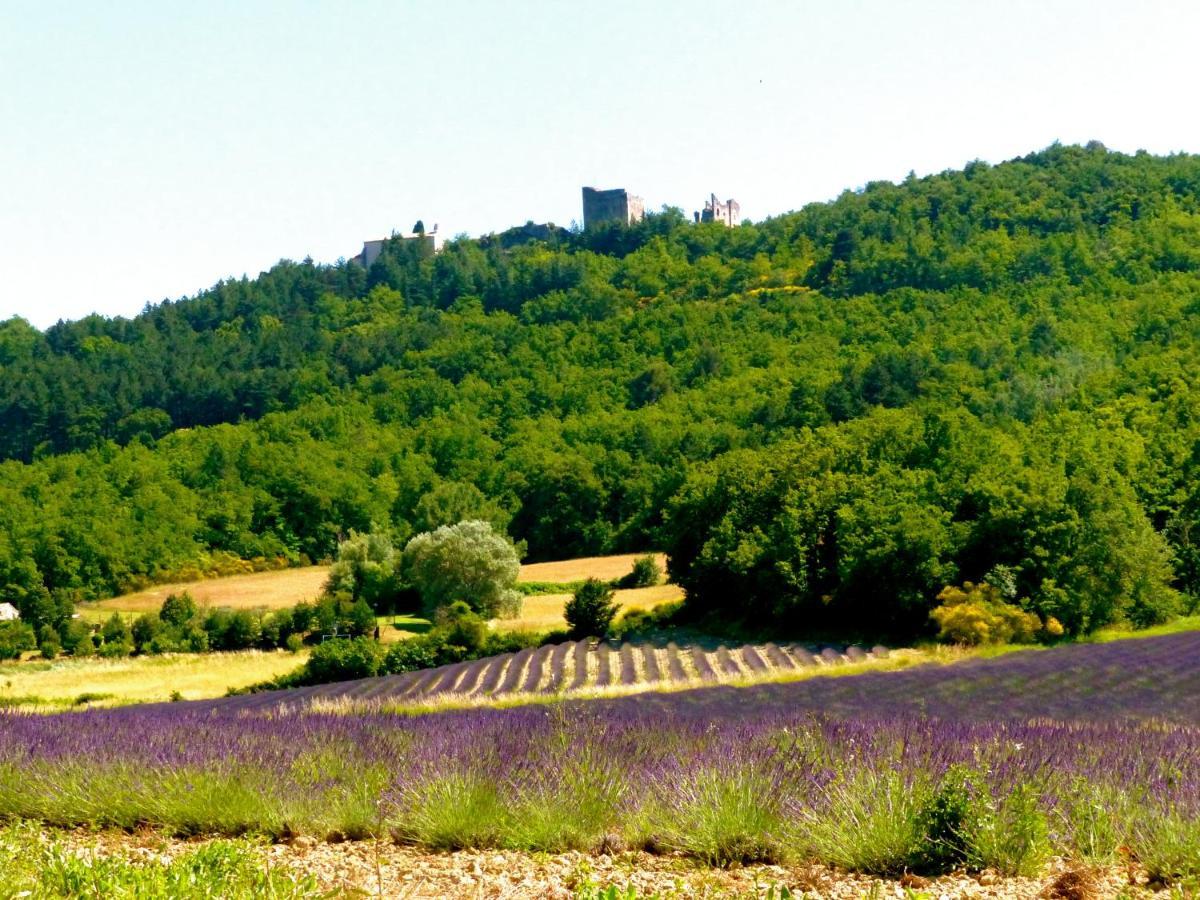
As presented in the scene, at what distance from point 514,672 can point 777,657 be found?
6.69 m

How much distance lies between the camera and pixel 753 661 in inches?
1251

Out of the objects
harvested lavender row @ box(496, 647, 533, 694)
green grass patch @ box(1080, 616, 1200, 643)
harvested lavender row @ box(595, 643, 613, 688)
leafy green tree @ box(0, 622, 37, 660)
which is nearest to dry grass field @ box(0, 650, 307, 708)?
leafy green tree @ box(0, 622, 37, 660)

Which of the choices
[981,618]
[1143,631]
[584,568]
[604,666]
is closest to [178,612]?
[584,568]

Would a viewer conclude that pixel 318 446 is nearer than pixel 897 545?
No

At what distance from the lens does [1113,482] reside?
151ft

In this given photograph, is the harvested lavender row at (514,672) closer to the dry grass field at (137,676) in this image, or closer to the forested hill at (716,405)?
the dry grass field at (137,676)

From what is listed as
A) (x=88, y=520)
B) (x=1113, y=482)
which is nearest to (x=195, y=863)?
(x=1113, y=482)

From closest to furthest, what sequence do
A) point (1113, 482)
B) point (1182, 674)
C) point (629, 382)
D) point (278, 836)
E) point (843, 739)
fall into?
point (278, 836), point (843, 739), point (1182, 674), point (1113, 482), point (629, 382)

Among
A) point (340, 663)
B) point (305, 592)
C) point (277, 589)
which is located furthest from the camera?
point (277, 589)

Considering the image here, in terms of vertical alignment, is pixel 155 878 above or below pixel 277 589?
above

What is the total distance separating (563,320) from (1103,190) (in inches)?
1866

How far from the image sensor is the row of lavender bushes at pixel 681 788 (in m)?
6.43

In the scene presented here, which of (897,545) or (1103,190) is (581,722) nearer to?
(897,545)

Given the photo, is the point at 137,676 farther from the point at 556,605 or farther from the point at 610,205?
the point at 610,205
